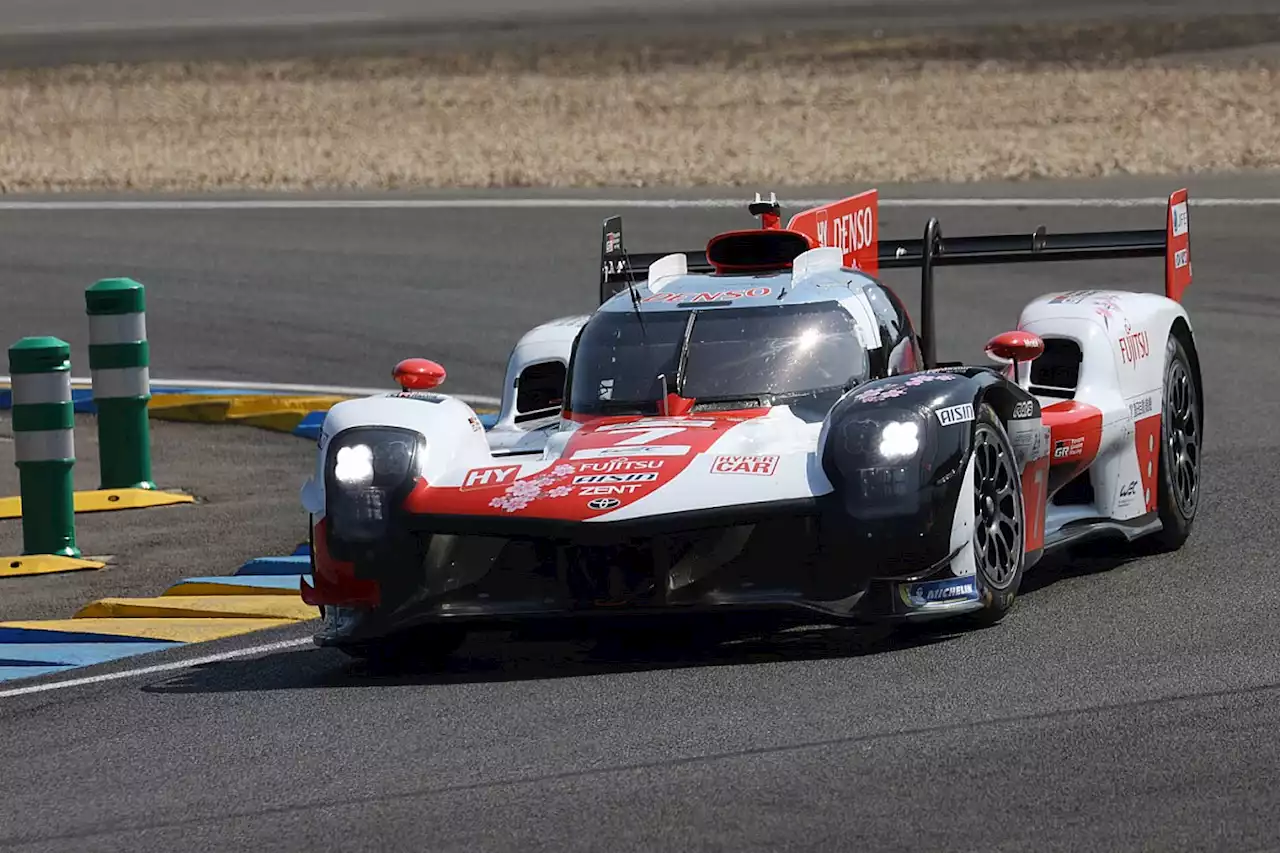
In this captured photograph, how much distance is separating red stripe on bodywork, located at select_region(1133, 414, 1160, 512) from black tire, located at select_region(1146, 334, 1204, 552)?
0.02 meters

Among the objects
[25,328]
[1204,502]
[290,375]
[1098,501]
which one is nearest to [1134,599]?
[1098,501]

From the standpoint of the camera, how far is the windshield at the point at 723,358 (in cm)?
819

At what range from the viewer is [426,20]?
1784 inches

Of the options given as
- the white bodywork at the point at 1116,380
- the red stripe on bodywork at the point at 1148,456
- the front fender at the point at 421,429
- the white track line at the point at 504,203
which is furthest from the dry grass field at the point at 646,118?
the front fender at the point at 421,429

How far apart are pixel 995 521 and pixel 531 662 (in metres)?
1.57

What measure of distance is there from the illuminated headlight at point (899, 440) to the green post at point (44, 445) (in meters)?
4.41

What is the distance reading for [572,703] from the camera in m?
6.71

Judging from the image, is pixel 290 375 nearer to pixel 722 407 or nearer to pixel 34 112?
pixel 722 407

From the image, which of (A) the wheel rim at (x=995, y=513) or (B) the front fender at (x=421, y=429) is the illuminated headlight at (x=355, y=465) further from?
(A) the wheel rim at (x=995, y=513)

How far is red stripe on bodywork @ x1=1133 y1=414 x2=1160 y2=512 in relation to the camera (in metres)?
8.98

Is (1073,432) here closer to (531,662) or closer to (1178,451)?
(1178,451)

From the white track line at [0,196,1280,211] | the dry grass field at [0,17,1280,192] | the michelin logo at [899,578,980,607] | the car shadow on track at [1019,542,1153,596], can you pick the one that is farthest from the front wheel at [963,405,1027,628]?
the dry grass field at [0,17,1280,192]

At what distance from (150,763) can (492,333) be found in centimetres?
938

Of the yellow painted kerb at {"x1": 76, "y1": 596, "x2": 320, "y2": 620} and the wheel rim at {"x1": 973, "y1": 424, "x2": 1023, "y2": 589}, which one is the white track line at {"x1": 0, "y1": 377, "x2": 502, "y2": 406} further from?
the wheel rim at {"x1": 973, "y1": 424, "x2": 1023, "y2": 589}
